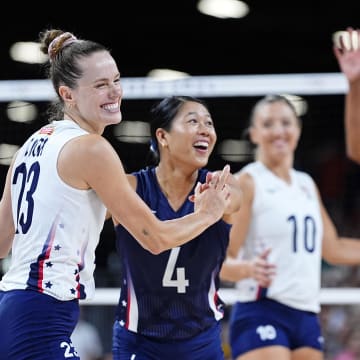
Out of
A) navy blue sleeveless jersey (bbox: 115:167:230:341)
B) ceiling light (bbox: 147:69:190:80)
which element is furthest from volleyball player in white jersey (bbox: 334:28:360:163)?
ceiling light (bbox: 147:69:190:80)

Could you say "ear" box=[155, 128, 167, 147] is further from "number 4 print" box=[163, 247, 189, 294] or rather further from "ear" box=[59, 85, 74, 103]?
"ear" box=[59, 85, 74, 103]

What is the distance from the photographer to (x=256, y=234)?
610 centimetres

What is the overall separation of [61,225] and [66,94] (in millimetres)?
582

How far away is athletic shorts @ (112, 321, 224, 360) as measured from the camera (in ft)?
15.0

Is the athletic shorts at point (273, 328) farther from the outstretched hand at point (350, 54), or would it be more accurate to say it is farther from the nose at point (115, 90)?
the nose at point (115, 90)

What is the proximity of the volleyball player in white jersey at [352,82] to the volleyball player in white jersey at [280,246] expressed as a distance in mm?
1629

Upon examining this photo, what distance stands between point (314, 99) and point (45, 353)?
16.3ft

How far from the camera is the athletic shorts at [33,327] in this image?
3.51 m

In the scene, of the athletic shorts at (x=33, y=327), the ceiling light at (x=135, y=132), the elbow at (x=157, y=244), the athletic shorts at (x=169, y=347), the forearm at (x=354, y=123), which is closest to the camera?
the athletic shorts at (x=33, y=327)

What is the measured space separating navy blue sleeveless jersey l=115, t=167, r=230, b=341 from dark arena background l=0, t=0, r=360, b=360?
2.18 m

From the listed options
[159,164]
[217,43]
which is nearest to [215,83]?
[159,164]

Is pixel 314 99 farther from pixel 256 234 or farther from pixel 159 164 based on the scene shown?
pixel 159 164

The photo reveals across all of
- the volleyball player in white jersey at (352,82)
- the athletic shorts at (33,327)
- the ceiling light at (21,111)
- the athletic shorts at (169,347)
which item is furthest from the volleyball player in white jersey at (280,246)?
the athletic shorts at (33,327)

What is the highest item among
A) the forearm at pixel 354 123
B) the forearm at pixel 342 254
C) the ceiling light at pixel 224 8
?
the ceiling light at pixel 224 8
